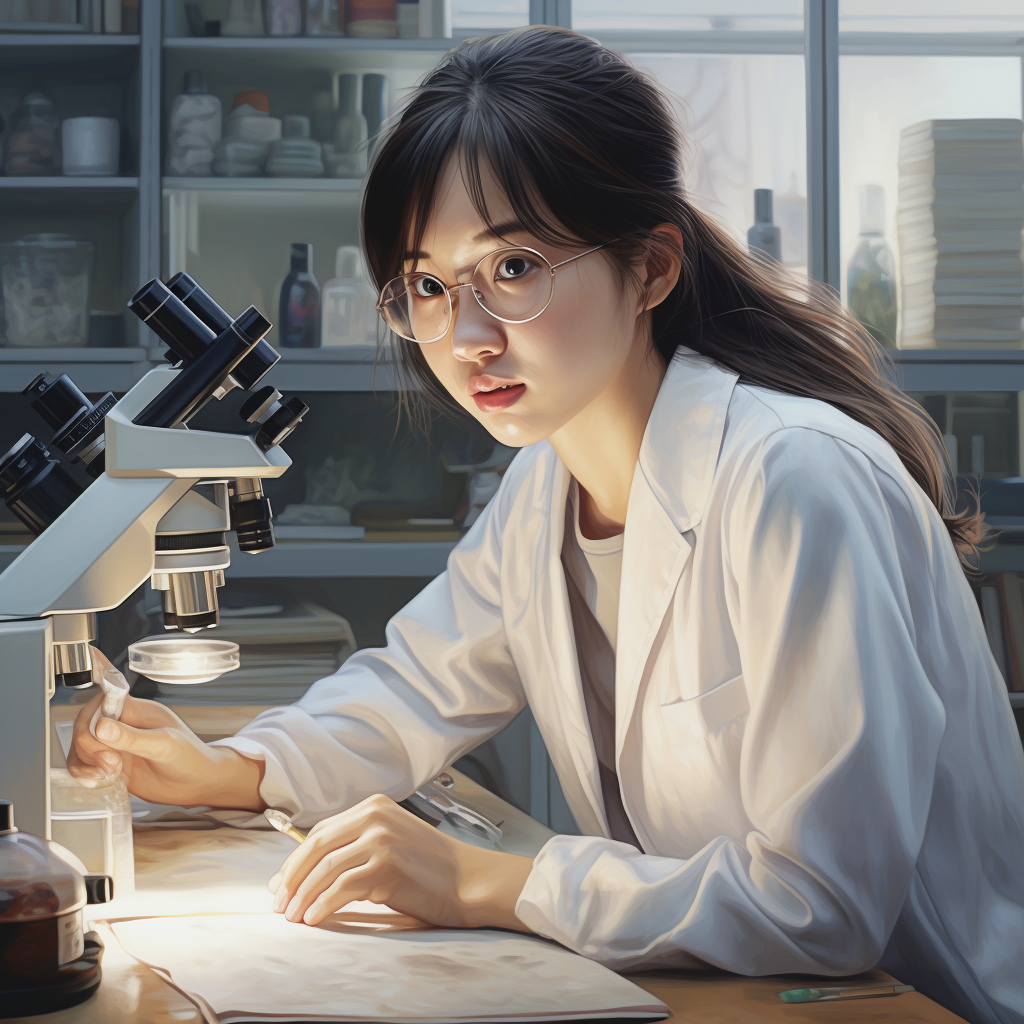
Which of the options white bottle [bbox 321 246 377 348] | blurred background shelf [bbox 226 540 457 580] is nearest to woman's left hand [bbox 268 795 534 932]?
blurred background shelf [bbox 226 540 457 580]

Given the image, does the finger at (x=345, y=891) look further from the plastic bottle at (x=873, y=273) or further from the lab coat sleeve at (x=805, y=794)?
the plastic bottle at (x=873, y=273)

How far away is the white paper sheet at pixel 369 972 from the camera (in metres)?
0.60

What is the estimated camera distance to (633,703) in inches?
37.4

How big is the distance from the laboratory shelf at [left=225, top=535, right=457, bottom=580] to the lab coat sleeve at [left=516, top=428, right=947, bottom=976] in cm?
148

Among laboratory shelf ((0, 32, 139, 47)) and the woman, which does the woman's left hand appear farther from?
laboratory shelf ((0, 32, 139, 47))

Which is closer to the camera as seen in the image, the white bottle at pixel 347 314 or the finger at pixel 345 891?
the finger at pixel 345 891

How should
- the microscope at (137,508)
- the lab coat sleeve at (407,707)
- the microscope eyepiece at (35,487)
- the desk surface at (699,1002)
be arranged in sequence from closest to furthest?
1. the desk surface at (699,1002)
2. the microscope at (137,508)
3. the microscope eyepiece at (35,487)
4. the lab coat sleeve at (407,707)

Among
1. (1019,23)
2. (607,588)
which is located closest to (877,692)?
(607,588)

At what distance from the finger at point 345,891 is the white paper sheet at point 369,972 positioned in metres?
0.01

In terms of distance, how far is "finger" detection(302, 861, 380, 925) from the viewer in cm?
76

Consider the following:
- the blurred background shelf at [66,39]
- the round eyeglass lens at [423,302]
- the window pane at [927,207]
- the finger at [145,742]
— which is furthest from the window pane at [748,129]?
→ the finger at [145,742]

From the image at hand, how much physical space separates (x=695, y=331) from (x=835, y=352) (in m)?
0.15

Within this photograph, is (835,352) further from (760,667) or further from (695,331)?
(760,667)

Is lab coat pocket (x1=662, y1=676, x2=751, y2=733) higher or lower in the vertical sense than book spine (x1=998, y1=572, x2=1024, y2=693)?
higher
